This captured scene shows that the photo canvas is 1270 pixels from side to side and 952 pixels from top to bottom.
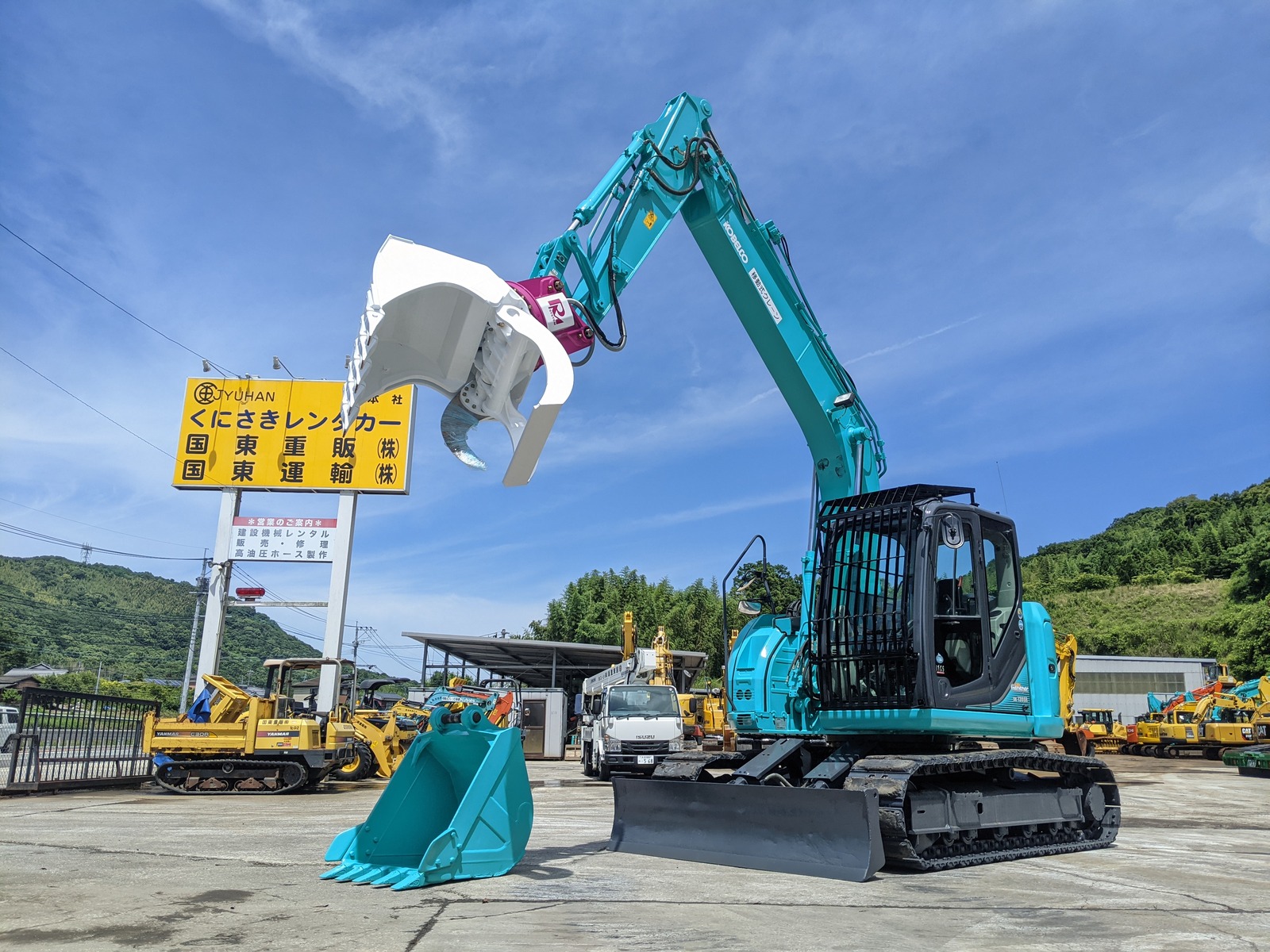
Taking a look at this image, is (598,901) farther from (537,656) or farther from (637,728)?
(537,656)

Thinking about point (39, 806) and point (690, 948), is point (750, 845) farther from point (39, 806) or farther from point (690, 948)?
point (39, 806)

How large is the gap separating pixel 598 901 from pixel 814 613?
2954 mm

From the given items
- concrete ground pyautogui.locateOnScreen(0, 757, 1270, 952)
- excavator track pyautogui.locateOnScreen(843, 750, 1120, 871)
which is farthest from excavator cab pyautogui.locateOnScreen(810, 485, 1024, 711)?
concrete ground pyautogui.locateOnScreen(0, 757, 1270, 952)

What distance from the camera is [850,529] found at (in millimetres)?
7316

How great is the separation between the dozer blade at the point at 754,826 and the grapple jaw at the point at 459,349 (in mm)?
2846

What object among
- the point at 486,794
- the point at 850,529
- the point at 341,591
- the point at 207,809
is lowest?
the point at 207,809

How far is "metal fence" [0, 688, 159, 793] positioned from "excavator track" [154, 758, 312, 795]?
2.41 feet

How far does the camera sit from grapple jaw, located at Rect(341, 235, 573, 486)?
5.55 meters

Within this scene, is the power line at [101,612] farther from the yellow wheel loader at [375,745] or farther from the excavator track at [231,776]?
the excavator track at [231,776]

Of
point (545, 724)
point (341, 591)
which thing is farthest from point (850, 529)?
point (545, 724)

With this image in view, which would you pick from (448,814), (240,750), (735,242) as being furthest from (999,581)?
(240,750)

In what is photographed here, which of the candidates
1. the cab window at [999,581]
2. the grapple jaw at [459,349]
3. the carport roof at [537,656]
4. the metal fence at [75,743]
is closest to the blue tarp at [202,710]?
the metal fence at [75,743]

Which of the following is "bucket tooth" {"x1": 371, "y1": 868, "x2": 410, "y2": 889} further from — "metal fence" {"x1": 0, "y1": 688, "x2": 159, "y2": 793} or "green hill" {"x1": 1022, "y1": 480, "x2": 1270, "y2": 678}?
"green hill" {"x1": 1022, "y1": 480, "x2": 1270, "y2": 678}

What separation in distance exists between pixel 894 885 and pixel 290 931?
351cm
